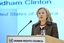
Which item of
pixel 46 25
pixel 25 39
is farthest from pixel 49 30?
pixel 25 39

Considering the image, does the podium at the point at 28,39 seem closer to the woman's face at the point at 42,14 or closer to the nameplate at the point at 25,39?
the nameplate at the point at 25,39

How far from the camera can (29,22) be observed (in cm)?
400

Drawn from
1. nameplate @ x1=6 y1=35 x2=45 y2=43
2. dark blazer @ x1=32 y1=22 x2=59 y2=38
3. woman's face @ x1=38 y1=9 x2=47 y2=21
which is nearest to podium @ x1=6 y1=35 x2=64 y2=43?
nameplate @ x1=6 y1=35 x2=45 y2=43

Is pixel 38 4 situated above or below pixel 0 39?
above

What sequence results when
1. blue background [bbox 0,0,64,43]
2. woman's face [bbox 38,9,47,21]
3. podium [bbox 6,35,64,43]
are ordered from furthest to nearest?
blue background [bbox 0,0,64,43]
woman's face [bbox 38,9,47,21]
podium [bbox 6,35,64,43]

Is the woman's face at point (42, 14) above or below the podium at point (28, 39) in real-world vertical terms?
above

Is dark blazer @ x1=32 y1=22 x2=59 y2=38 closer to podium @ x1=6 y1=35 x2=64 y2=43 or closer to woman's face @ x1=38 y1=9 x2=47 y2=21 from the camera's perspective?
woman's face @ x1=38 y1=9 x2=47 y2=21

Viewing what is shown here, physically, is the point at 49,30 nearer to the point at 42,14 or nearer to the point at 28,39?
the point at 42,14

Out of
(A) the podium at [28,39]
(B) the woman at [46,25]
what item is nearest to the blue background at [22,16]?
(B) the woman at [46,25]

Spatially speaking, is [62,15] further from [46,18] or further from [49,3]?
[46,18]

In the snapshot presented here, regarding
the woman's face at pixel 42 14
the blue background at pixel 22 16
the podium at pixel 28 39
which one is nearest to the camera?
the podium at pixel 28 39

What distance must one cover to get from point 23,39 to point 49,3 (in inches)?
81.4

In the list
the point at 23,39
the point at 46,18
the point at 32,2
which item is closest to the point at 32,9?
the point at 32,2

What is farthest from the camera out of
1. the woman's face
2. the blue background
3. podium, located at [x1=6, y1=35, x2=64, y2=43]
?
the blue background
